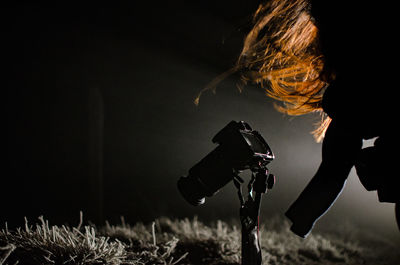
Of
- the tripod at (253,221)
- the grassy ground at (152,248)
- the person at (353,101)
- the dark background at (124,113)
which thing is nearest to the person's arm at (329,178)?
the person at (353,101)

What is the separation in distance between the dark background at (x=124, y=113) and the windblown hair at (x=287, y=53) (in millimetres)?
112

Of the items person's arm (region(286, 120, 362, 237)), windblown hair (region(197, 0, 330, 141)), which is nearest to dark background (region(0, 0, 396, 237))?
windblown hair (region(197, 0, 330, 141))

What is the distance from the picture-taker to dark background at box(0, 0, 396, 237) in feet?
6.16

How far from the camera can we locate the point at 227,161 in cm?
87

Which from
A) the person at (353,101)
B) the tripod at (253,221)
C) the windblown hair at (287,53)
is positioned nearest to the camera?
the person at (353,101)

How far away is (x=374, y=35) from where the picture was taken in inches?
25.0

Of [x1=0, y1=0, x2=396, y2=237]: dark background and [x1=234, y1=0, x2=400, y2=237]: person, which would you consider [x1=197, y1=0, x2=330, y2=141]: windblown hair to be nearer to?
[x1=234, y1=0, x2=400, y2=237]: person

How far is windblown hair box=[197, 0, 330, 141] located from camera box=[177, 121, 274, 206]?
0.99 feet

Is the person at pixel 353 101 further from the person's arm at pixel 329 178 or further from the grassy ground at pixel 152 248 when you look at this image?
the grassy ground at pixel 152 248

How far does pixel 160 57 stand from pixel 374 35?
1.89 meters

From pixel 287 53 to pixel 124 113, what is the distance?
6.43 feet

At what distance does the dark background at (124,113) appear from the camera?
188cm

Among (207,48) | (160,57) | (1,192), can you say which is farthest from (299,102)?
(1,192)

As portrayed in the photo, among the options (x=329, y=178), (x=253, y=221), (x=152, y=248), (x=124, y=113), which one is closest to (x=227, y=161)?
(x=253, y=221)
